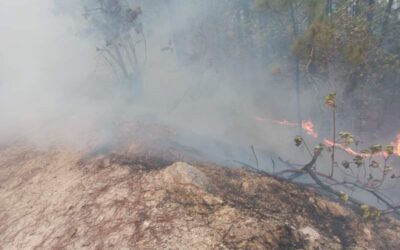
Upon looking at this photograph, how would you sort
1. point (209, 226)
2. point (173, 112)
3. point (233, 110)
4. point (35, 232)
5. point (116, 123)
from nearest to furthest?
1. point (209, 226)
2. point (35, 232)
3. point (116, 123)
4. point (173, 112)
5. point (233, 110)

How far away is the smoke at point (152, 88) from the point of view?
893 cm

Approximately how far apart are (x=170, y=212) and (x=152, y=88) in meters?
10.7

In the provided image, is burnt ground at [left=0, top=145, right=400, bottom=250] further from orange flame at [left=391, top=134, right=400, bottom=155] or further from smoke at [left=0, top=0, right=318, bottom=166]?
orange flame at [left=391, top=134, right=400, bottom=155]

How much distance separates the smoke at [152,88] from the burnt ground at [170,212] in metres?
1.74

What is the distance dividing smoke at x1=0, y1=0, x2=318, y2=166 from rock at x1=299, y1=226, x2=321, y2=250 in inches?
151

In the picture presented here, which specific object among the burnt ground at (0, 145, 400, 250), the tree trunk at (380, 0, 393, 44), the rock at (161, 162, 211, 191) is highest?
the tree trunk at (380, 0, 393, 44)

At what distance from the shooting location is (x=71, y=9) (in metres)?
13.8

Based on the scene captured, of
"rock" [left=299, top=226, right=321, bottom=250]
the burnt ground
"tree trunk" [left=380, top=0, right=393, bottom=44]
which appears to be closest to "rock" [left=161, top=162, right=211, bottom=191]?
the burnt ground

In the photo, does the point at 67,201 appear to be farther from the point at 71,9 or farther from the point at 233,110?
the point at 71,9

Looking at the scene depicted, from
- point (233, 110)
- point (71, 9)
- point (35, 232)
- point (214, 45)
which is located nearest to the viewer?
point (35, 232)

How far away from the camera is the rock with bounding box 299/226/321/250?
395 cm

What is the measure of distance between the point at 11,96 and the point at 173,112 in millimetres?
5073

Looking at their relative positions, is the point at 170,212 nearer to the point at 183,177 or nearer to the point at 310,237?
the point at 183,177

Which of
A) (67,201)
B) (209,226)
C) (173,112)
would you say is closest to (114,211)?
(67,201)
